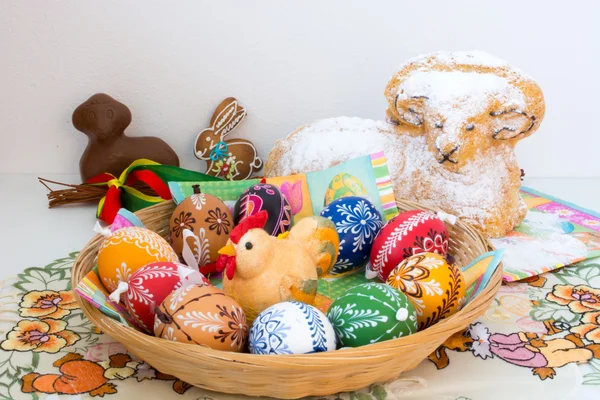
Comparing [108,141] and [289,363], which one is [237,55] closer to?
[108,141]

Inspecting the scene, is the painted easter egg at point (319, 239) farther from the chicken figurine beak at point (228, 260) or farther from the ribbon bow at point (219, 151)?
the ribbon bow at point (219, 151)

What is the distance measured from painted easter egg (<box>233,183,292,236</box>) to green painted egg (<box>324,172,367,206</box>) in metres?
0.10

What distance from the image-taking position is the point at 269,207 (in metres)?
1.04

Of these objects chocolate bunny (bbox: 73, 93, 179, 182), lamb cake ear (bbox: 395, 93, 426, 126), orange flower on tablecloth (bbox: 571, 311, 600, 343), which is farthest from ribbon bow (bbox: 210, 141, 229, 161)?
orange flower on tablecloth (bbox: 571, 311, 600, 343)

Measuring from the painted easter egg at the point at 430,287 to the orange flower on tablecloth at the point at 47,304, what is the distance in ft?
1.66

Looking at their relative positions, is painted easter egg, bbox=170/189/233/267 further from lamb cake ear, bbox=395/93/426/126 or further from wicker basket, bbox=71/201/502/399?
lamb cake ear, bbox=395/93/426/126

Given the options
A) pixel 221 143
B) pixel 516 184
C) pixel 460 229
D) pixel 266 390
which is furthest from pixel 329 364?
pixel 221 143

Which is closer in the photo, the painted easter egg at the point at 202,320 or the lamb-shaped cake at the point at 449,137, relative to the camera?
the painted easter egg at the point at 202,320

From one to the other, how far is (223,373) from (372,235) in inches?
16.6

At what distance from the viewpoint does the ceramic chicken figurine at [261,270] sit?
831 millimetres

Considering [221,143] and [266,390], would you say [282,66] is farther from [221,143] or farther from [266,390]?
[266,390]

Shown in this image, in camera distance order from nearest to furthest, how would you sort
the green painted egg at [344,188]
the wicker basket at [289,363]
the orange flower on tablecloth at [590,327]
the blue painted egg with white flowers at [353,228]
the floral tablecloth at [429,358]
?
the wicker basket at [289,363] < the floral tablecloth at [429,358] < the orange flower on tablecloth at [590,327] < the blue painted egg with white flowers at [353,228] < the green painted egg at [344,188]

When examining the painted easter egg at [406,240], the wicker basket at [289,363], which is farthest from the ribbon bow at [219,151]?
the wicker basket at [289,363]

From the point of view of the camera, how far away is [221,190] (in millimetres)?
1124
